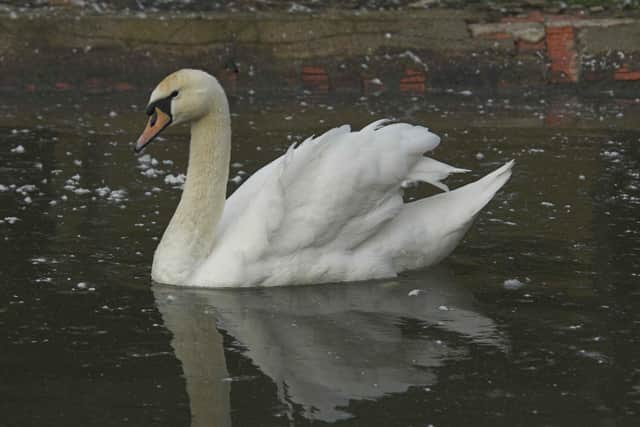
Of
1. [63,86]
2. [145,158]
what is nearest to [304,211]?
[145,158]

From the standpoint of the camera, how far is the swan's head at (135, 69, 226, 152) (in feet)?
26.6

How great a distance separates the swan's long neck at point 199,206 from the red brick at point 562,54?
284 inches

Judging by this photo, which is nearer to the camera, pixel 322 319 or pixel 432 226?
pixel 322 319

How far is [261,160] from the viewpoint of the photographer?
1153 cm

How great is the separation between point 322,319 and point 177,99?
5.01 ft

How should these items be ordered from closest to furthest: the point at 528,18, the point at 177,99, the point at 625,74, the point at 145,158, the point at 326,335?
the point at 326,335, the point at 177,99, the point at 145,158, the point at 625,74, the point at 528,18

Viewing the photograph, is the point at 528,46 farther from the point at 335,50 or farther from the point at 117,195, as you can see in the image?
the point at 117,195

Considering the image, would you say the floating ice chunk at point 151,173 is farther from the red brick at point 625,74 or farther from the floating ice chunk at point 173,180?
the red brick at point 625,74

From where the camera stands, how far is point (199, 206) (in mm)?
8234

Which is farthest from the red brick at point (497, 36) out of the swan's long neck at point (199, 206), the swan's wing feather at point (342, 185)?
the swan's long neck at point (199, 206)

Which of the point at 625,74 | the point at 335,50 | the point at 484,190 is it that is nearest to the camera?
the point at 484,190

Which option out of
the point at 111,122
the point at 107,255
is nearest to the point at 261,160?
the point at 111,122

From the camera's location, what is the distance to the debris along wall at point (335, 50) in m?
14.7

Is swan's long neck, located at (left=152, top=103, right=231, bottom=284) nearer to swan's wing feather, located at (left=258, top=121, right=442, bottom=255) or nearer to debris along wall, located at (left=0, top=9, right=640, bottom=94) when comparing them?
swan's wing feather, located at (left=258, top=121, right=442, bottom=255)
